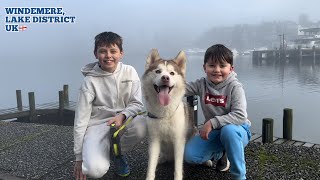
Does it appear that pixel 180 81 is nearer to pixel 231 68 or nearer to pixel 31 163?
pixel 231 68

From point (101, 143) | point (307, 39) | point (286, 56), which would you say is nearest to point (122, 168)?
point (101, 143)

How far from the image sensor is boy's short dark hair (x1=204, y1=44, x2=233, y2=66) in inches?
126

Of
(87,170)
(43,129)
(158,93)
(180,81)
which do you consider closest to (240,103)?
(180,81)

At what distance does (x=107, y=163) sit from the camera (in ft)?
10.8

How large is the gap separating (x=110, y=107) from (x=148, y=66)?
29.5 inches

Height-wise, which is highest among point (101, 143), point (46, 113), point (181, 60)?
point (181, 60)

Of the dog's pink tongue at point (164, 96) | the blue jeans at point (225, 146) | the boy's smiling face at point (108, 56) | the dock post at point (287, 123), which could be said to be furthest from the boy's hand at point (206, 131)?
the dock post at point (287, 123)

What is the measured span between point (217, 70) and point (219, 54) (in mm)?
169

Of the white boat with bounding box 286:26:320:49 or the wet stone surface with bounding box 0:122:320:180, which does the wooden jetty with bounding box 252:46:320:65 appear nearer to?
the white boat with bounding box 286:26:320:49

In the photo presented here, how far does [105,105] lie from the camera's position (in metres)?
3.60

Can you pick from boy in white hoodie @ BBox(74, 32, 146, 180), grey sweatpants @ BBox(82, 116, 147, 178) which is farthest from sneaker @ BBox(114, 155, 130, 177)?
grey sweatpants @ BBox(82, 116, 147, 178)

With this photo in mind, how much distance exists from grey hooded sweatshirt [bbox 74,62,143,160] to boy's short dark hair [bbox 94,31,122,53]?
0.28m

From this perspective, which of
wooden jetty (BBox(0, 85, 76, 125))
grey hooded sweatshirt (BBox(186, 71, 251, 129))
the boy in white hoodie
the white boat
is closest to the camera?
grey hooded sweatshirt (BBox(186, 71, 251, 129))

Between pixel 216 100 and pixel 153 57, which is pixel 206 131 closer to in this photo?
pixel 216 100
